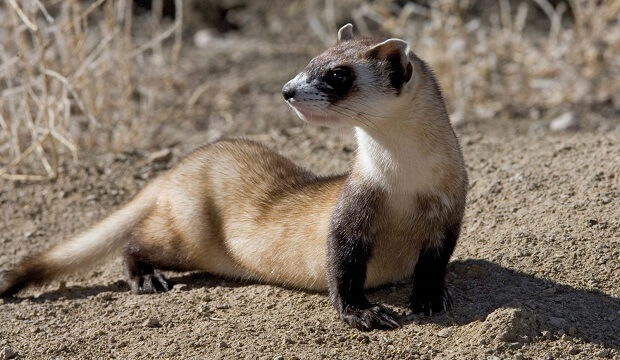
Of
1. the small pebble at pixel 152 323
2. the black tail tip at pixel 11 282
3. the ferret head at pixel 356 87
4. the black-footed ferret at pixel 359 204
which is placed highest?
the ferret head at pixel 356 87

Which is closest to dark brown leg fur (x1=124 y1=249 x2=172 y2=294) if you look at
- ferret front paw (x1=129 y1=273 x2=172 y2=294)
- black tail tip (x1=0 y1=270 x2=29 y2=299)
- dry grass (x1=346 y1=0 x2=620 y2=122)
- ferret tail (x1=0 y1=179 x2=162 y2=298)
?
ferret front paw (x1=129 y1=273 x2=172 y2=294)

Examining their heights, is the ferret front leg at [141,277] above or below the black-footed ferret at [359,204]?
below

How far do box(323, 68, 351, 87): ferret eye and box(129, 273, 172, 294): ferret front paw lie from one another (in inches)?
50.3

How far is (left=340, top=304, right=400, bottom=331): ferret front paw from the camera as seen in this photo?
3.21m

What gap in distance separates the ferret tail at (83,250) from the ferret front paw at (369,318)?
1.28 meters

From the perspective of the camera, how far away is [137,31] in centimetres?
859

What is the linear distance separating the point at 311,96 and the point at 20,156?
2429 mm

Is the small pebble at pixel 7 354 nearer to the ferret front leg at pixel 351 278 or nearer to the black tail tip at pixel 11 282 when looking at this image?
the black tail tip at pixel 11 282

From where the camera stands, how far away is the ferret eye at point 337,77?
3172 mm

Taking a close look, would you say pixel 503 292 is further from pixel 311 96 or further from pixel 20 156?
pixel 20 156

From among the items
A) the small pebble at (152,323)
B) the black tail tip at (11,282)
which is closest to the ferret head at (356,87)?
the small pebble at (152,323)

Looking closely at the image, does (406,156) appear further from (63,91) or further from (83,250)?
(63,91)

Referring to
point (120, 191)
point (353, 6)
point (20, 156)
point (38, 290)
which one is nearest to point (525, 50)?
point (353, 6)

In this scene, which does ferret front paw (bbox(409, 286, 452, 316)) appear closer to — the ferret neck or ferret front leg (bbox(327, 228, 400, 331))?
ferret front leg (bbox(327, 228, 400, 331))
